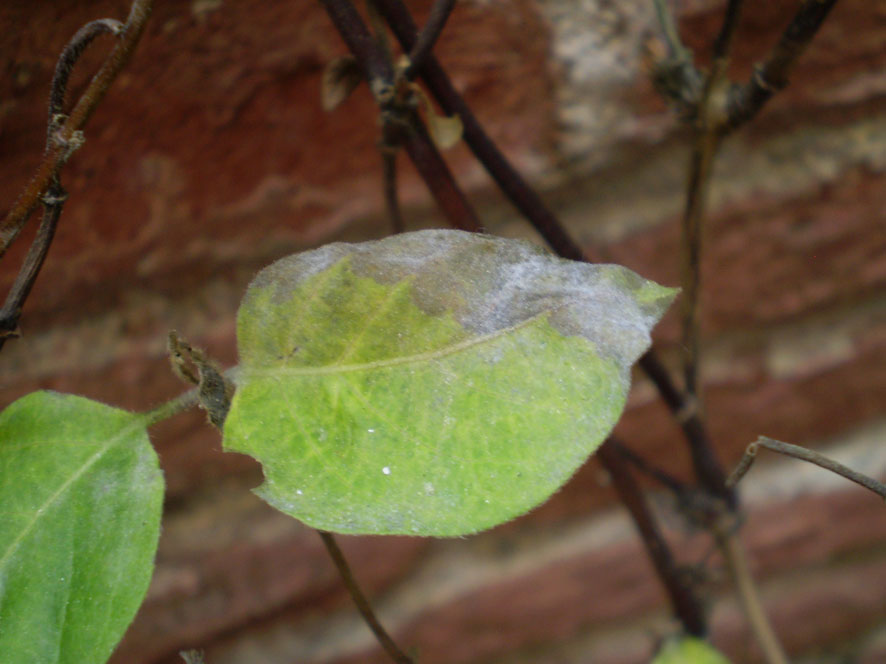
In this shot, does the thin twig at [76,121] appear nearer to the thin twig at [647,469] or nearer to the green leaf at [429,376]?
the green leaf at [429,376]

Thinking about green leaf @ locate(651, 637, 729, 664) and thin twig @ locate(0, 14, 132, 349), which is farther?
green leaf @ locate(651, 637, 729, 664)

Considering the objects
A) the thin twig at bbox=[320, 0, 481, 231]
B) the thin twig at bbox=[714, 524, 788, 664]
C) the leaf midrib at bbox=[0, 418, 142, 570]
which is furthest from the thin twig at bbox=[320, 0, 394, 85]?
the thin twig at bbox=[714, 524, 788, 664]

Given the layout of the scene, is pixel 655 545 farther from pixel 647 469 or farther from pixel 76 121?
pixel 76 121

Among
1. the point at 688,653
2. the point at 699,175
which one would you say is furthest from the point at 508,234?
the point at 688,653

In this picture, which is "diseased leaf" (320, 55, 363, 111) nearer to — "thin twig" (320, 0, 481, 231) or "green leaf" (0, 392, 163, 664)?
"thin twig" (320, 0, 481, 231)

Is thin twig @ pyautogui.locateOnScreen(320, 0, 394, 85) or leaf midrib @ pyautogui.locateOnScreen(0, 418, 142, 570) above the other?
thin twig @ pyautogui.locateOnScreen(320, 0, 394, 85)

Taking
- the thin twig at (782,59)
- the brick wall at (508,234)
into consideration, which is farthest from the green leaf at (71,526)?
the thin twig at (782,59)

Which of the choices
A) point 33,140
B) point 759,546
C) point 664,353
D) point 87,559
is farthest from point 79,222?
point 759,546
